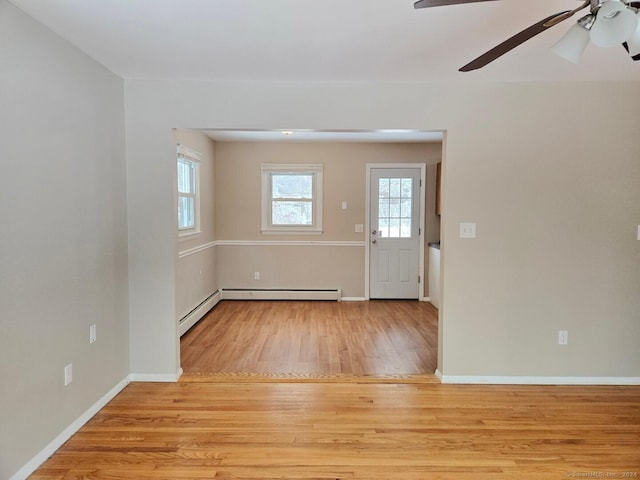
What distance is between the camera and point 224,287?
5684 millimetres

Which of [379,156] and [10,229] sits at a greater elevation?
[379,156]

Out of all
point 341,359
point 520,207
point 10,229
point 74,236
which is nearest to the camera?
Result: point 10,229

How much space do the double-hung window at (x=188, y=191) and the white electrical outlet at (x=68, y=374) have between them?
84.0 inches

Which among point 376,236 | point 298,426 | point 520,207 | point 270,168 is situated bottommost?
point 298,426

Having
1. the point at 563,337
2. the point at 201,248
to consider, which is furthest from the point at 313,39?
the point at 201,248

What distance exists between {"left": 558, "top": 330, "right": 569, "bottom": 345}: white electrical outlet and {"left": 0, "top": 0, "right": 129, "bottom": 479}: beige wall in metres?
3.35

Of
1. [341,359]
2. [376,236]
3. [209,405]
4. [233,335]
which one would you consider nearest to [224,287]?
[233,335]

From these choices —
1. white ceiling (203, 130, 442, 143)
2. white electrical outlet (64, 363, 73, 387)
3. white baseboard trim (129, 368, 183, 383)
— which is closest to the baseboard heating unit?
white ceiling (203, 130, 442, 143)

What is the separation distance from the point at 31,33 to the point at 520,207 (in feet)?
10.6

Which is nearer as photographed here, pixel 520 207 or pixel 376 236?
pixel 520 207

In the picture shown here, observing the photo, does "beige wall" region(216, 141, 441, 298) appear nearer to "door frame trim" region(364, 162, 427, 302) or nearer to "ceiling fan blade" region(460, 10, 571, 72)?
"door frame trim" region(364, 162, 427, 302)

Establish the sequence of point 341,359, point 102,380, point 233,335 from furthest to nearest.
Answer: point 233,335, point 341,359, point 102,380

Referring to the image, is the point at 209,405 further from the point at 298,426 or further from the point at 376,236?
the point at 376,236

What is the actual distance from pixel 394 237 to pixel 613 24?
442 cm
